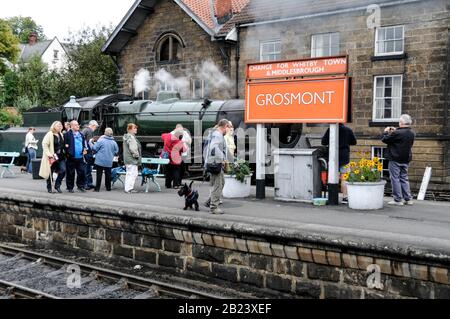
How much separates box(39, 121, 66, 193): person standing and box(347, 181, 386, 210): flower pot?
20.3 feet

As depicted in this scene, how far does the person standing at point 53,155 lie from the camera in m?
11.3

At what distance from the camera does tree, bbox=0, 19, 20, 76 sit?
125 feet

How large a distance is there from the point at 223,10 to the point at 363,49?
7.18 meters

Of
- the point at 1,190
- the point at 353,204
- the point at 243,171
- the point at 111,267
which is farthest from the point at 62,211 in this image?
the point at 353,204

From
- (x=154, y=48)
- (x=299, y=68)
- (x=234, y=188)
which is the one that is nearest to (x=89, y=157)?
(x=234, y=188)

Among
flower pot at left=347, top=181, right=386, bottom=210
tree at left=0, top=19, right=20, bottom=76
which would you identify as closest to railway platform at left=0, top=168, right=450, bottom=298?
flower pot at left=347, top=181, right=386, bottom=210

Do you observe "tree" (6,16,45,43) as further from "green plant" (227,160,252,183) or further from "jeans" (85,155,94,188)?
"green plant" (227,160,252,183)

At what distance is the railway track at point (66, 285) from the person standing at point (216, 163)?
1.48m

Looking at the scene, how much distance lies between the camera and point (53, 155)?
11.3 m

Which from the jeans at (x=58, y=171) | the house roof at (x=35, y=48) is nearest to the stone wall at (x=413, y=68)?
the jeans at (x=58, y=171)

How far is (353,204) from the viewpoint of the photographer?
9.34m

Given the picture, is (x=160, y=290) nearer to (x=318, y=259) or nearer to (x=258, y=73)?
(x=318, y=259)

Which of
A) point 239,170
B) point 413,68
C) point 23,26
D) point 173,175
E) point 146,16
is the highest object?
point 23,26

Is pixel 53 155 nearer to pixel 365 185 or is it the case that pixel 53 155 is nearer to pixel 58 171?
pixel 58 171
